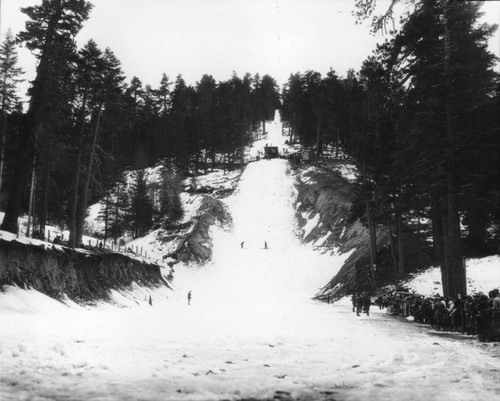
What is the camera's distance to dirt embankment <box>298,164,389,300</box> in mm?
39125

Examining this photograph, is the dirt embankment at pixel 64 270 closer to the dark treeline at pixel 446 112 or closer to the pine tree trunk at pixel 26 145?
the pine tree trunk at pixel 26 145

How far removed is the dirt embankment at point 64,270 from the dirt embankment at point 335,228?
1824 centimetres

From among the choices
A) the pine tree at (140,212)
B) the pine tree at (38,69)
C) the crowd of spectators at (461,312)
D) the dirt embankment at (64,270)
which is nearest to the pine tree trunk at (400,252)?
the crowd of spectators at (461,312)

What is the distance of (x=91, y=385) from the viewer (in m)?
6.49

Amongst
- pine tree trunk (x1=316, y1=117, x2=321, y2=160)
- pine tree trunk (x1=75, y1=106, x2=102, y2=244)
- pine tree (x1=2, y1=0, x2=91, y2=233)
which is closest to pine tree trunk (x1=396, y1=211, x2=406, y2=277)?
pine tree trunk (x1=75, y1=106, x2=102, y2=244)

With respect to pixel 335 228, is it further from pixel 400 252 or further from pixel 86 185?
pixel 86 185

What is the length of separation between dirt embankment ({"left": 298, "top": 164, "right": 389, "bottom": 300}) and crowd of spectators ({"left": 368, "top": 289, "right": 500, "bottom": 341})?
12177mm

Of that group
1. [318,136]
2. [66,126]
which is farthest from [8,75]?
[318,136]

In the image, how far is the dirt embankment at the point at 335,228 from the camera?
39.1 m

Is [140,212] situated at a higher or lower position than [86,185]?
higher

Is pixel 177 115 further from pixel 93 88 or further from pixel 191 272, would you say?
pixel 93 88

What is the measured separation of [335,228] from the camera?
55.3 m

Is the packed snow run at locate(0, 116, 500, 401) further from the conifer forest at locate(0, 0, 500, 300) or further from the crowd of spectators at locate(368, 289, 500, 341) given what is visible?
the conifer forest at locate(0, 0, 500, 300)

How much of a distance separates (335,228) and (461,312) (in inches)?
1564
